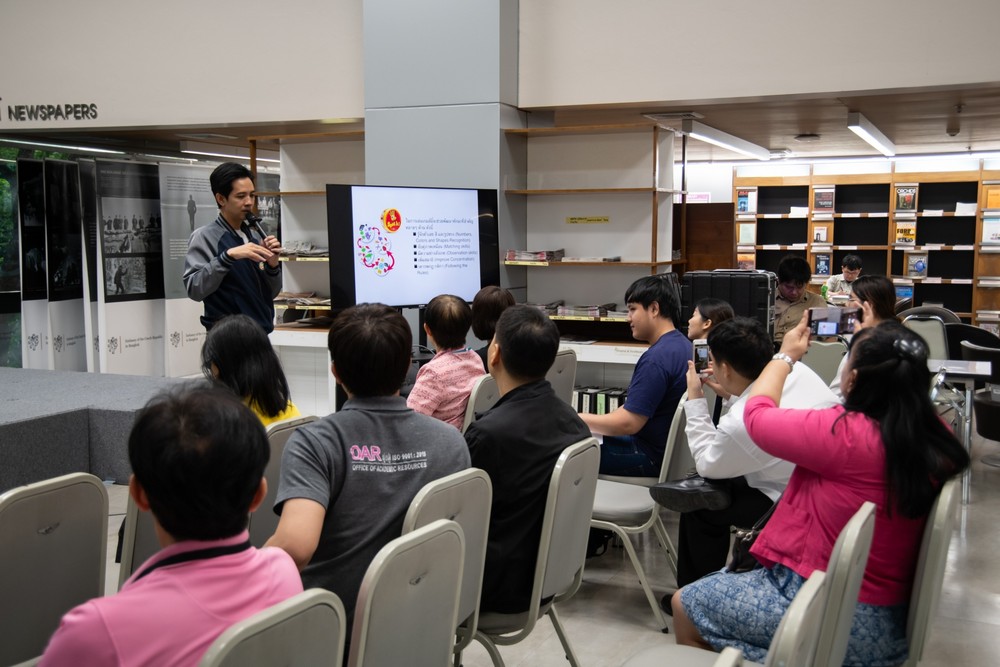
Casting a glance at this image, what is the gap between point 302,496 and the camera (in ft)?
5.98

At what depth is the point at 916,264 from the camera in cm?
1100

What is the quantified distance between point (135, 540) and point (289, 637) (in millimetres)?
1223

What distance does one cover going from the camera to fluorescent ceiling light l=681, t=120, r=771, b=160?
7.20 m

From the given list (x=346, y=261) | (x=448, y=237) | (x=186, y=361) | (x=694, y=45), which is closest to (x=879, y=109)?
(x=694, y=45)

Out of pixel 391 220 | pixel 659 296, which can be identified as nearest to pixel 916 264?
pixel 391 220

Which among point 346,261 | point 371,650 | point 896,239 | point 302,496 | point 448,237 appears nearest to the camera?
point 371,650

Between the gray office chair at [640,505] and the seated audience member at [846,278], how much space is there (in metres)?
5.34

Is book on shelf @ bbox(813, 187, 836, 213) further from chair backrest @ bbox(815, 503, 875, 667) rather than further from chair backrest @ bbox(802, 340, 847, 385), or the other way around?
chair backrest @ bbox(815, 503, 875, 667)

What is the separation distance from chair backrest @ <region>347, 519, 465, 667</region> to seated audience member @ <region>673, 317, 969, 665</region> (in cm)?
77

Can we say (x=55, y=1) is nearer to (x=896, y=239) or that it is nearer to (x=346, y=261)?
(x=346, y=261)

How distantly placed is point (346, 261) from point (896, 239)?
847 cm

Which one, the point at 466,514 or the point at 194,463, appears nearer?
the point at 194,463

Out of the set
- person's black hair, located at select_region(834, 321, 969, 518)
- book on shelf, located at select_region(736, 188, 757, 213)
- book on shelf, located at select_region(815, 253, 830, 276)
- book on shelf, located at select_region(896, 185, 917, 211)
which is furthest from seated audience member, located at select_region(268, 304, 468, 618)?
book on shelf, located at select_region(736, 188, 757, 213)

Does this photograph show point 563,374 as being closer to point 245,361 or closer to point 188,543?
point 245,361
